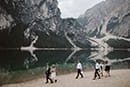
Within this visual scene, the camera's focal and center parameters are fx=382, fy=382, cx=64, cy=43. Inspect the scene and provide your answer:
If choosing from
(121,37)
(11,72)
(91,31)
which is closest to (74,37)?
(91,31)

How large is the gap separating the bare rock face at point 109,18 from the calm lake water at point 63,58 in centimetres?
66

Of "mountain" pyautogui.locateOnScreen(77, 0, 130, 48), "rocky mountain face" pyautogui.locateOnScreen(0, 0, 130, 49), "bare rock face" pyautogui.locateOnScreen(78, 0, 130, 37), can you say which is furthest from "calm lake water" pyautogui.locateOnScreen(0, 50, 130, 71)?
"bare rock face" pyautogui.locateOnScreen(78, 0, 130, 37)

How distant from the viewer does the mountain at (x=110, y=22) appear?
1105cm

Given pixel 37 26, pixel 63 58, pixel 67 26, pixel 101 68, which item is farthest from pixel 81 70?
pixel 37 26

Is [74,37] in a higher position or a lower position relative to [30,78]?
higher

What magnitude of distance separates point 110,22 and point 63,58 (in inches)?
70.8

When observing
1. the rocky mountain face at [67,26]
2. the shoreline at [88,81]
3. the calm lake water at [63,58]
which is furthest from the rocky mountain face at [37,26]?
the shoreline at [88,81]

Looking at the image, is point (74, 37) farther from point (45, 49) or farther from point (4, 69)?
point (4, 69)

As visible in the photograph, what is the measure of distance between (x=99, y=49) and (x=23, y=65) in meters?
2.30

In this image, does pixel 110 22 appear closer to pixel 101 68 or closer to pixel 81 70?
pixel 101 68

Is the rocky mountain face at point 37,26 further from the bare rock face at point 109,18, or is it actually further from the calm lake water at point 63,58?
the bare rock face at point 109,18

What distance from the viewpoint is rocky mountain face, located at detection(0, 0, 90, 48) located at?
36.8 feet

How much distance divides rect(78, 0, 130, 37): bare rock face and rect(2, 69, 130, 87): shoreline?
1.39 metres

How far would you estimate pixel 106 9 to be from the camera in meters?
11.2
